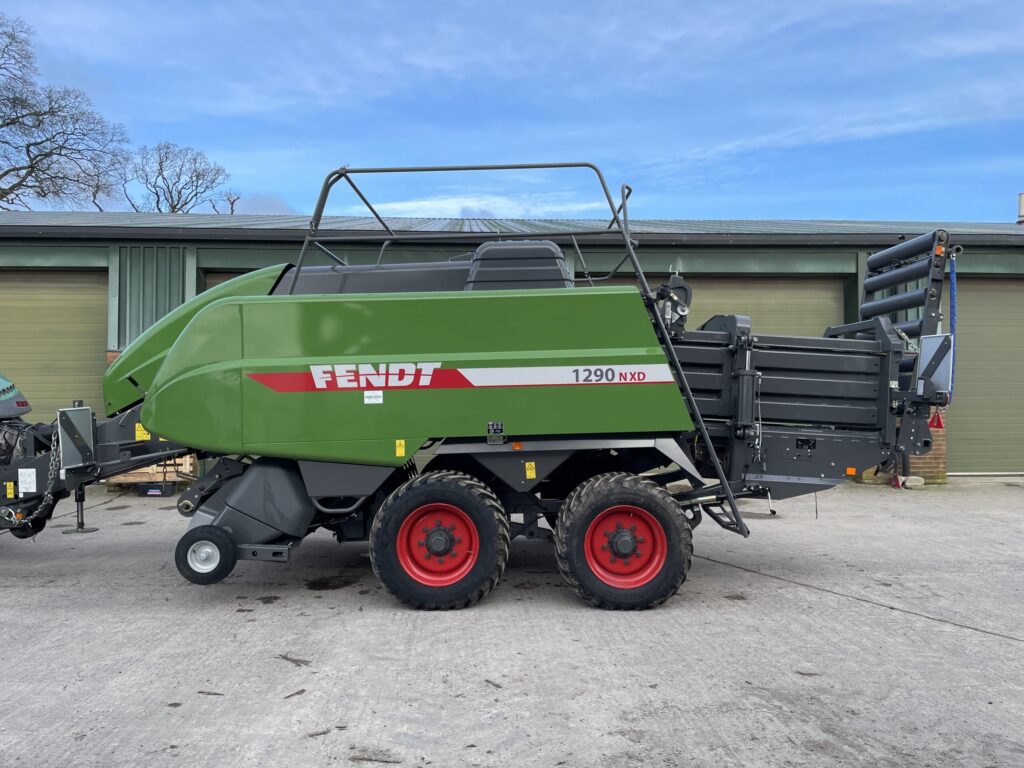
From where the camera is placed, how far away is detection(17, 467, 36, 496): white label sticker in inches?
224

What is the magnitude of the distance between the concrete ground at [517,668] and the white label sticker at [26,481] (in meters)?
0.74

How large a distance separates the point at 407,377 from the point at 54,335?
8.89m

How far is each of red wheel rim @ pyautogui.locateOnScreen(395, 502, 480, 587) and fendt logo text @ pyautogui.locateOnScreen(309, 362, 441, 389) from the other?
87 centimetres

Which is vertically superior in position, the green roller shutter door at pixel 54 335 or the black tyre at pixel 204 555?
the green roller shutter door at pixel 54 335

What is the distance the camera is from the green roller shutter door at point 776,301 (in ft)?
38.1

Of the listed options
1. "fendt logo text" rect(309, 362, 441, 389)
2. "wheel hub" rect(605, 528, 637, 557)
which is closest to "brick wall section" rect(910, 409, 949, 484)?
"wheel hub" rect(605, 528, 637, 557)

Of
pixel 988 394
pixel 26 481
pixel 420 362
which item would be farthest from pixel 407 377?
pixel 988 394

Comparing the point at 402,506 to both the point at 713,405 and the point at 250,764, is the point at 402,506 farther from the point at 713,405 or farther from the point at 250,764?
the point at 713,405

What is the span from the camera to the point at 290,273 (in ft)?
18.8

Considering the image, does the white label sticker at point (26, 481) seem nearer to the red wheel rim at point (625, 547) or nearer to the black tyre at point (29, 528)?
the black tyre at point (29, 528)

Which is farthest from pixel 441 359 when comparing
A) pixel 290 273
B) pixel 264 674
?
pixel 264 674

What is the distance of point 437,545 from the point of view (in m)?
4.83

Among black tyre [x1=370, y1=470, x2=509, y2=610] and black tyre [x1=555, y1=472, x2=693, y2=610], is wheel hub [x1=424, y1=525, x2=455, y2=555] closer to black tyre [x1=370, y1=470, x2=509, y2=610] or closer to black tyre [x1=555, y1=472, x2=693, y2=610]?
black tyre [x1=370, y1=470, x2=509, y2=610]

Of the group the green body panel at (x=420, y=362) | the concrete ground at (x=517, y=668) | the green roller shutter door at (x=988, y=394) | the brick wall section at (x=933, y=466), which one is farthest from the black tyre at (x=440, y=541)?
the green roller shutter door at (x=988, y=394)
